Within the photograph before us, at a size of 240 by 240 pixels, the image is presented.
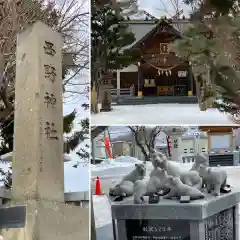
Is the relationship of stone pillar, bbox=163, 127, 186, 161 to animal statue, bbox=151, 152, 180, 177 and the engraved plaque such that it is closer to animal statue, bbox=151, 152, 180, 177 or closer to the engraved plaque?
animal statue, bbox=151, 152, 180, 177

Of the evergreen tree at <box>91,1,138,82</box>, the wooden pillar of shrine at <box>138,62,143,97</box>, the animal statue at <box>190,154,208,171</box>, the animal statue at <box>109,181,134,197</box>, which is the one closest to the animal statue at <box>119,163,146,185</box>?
the animal statue at <box>109,181,134,197</box>

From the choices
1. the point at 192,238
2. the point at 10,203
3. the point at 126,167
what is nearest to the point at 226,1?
the point at 126,167

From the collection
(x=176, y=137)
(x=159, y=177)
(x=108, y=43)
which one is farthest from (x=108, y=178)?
(x=108, y=43)

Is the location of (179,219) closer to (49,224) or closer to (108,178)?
(108,178)

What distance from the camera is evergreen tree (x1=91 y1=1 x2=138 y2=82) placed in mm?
2018

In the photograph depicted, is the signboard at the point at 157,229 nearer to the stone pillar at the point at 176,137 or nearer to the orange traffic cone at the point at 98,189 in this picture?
the orange traffic cone at the point at 98,189

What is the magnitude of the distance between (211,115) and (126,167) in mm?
452

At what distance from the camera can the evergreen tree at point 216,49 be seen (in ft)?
6.39

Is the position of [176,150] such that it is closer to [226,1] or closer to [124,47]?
[124,47]

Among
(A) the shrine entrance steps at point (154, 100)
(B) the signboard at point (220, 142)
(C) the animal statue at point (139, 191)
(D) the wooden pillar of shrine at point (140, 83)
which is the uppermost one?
(D) the wooden pillar of shrine at point (140, 83)

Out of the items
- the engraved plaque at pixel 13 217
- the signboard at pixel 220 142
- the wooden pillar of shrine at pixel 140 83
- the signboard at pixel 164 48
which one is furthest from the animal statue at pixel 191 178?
the engraved plaque at pixel 13 217

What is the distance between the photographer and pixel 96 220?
6.42 ft

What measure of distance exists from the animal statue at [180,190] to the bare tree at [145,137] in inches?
6.1

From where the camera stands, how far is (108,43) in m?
2.02
